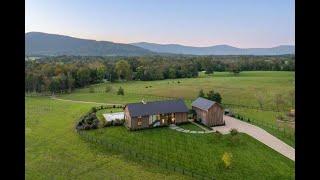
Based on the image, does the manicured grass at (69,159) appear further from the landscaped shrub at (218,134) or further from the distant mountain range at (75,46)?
the distant mountain range at (75,46)

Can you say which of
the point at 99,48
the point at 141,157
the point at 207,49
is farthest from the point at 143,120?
the point at 207,49

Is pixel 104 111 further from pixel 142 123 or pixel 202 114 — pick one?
pixel 202 114

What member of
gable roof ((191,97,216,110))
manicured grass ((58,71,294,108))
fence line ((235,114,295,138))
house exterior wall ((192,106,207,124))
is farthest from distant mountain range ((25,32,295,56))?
house exterior wall ((192,106,207,124))

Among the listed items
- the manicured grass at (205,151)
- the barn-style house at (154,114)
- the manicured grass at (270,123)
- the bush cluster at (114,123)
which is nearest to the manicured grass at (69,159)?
the manicured grass at (205,151)
